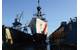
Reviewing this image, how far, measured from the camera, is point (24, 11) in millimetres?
1566

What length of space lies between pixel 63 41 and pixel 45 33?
184mm

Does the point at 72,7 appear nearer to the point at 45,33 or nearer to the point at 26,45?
the point at 45,33

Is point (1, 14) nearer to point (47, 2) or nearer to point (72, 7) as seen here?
point (47, 2)

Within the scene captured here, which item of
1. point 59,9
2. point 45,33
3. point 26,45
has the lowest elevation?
point 26,45

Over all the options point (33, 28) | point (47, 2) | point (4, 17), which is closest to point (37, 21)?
point (33, 28)

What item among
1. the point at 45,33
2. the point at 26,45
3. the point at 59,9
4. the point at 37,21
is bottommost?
the point at 26,45

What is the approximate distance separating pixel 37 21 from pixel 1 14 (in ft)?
1.10

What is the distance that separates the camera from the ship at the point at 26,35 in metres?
1.53

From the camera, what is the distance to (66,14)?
62.6 inches

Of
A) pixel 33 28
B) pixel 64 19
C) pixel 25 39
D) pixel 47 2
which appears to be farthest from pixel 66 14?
pixel 25 39

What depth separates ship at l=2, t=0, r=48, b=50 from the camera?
1.53 m

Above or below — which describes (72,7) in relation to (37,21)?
above

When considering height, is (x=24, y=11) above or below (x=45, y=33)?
above

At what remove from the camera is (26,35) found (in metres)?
1.56
